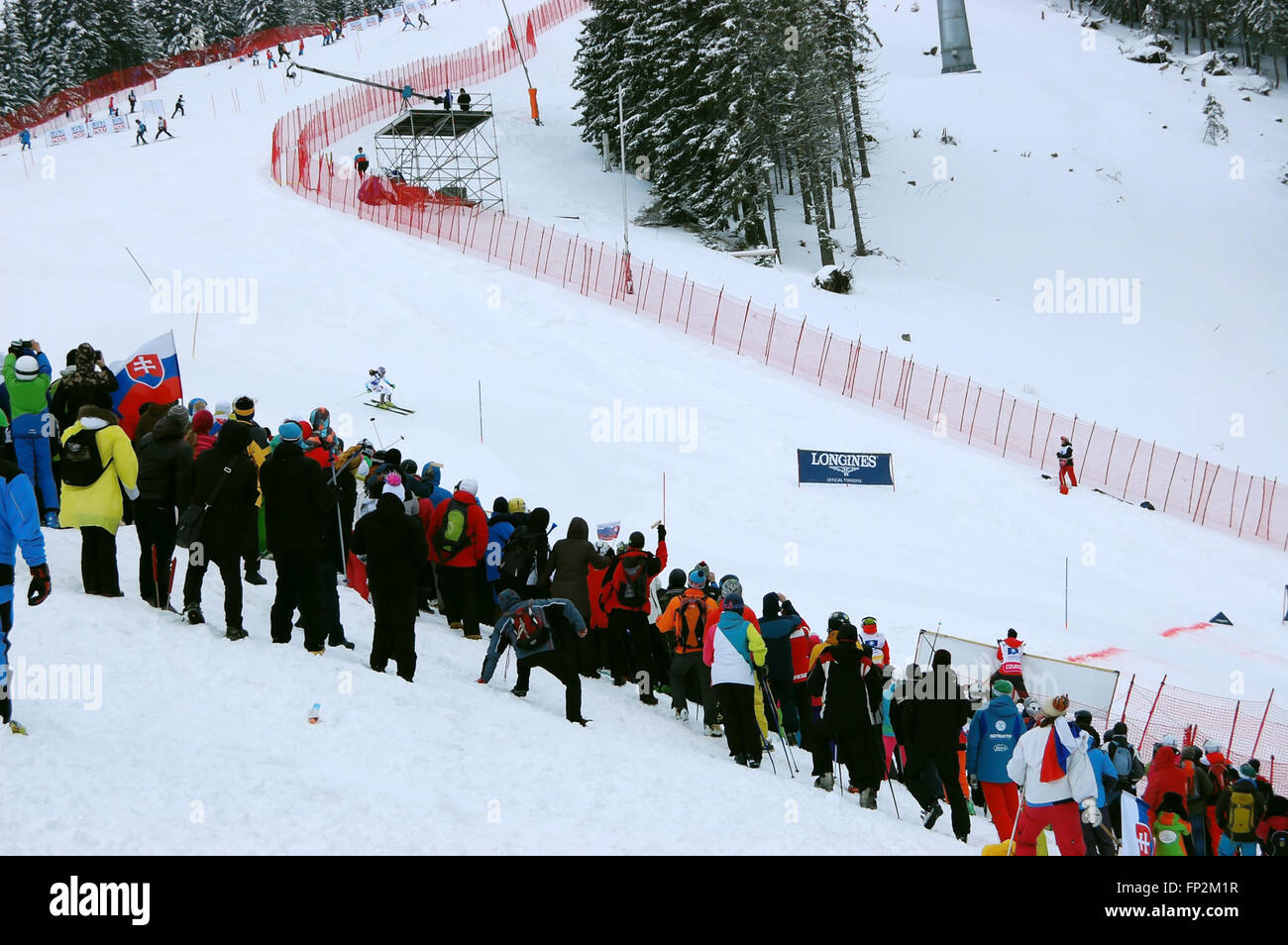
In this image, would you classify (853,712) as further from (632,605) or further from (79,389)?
(79,389)

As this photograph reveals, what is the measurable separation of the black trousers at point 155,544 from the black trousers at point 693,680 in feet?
14.7

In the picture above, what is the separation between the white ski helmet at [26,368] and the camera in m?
10.3

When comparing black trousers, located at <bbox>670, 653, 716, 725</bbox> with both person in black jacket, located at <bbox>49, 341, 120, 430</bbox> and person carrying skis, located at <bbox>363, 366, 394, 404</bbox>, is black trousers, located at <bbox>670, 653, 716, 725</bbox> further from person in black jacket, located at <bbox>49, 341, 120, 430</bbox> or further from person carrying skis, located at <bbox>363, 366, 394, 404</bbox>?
person carrying skis, located at <bbox>363, 366, 394, 404</bbox>

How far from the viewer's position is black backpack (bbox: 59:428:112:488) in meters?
8.84

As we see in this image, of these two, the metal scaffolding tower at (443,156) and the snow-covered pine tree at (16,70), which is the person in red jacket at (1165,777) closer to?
the metal scaffolding tower at (443,156)

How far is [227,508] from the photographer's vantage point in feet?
29.5

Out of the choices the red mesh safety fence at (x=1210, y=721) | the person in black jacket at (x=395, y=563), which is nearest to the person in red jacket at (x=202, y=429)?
the person in black jacket at (x=395, y=563)

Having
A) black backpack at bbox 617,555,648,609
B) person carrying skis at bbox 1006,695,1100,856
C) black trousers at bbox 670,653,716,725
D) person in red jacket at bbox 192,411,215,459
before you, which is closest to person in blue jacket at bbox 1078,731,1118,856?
→ person carrying skis at bbox 1006,695,1100,856

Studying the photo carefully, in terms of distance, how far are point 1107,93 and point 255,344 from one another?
58.3 m

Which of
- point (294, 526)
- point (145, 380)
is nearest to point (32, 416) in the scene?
point (145, 380)

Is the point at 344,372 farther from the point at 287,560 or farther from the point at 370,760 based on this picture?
the point at 370,760

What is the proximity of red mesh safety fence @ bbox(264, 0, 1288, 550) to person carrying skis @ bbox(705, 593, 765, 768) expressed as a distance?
62.3 ft

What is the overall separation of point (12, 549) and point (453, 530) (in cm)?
461

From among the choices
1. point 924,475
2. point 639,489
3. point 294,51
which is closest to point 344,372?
point 639,489
